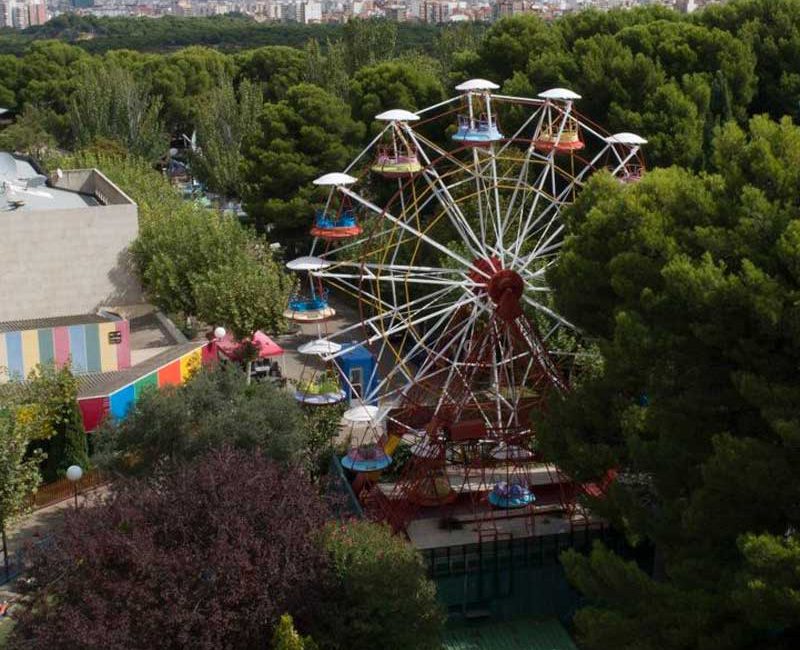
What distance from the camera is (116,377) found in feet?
76.7

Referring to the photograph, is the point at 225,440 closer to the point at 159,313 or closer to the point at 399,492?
the point at 399,492

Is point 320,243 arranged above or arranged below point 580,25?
below

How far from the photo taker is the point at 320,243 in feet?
120

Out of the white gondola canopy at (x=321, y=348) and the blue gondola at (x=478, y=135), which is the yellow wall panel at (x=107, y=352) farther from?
the blue gondola at (x=478, y=135)

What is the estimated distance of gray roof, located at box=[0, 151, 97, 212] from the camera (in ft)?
95.7

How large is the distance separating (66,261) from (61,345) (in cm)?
500

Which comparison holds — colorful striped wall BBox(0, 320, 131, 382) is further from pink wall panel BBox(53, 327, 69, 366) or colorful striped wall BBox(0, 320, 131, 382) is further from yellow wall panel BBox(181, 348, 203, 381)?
yellow wall panel BBox(181, 348, 203, 381)

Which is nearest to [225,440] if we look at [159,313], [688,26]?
[159,313]

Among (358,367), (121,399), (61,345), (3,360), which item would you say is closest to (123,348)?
(61,345)

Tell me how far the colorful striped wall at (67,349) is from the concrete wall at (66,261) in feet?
15.2

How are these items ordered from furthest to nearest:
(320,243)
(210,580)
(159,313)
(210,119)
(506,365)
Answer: (210,119) < (320,243) < (159,313) < (506,365) < (210,580)

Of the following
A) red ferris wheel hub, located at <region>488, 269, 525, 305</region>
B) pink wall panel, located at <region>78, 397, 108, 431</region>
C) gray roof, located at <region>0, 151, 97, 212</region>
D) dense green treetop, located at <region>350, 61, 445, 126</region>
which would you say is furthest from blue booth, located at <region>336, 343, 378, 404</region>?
→ dense green treetop, located at <region>350, 61, 445, 126</region>

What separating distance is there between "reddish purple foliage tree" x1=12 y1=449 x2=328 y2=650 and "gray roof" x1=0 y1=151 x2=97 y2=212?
16.3 meters

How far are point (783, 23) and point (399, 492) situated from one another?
83.6 ft
